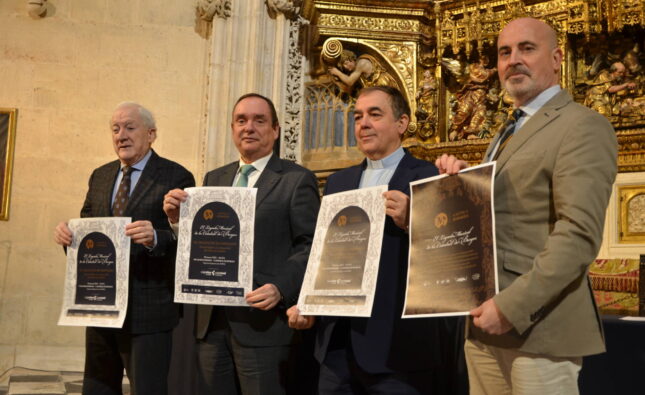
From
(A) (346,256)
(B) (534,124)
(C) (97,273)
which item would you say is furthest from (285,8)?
(B) (534,124)

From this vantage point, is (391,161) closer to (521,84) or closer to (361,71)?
(521,84)

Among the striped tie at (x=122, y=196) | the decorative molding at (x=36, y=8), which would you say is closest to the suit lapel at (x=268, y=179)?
the striped tie at (x=122, y=196)

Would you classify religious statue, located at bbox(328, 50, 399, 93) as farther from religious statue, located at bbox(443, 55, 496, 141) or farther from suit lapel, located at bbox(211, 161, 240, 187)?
suit lapel, located at bbox(211, 161, 240, 187)

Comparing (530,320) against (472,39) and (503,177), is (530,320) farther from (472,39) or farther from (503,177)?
(472,39)

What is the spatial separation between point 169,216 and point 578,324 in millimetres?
1728

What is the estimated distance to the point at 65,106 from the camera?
7.56 metres

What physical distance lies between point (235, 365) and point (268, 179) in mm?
769

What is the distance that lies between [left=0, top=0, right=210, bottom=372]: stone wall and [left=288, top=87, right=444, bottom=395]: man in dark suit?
520cm

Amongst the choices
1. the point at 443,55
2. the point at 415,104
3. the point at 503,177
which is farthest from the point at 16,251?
the point at 503,177

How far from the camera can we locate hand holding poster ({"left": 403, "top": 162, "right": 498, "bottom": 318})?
6.33ft

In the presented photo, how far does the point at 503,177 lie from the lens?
2.08m

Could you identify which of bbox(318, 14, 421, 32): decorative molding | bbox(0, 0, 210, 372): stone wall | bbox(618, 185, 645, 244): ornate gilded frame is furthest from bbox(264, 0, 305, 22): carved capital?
bbox(618, 185, 645, 244): ornate gilded frame

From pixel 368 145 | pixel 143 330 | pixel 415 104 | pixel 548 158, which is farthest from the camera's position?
pixel 415 104

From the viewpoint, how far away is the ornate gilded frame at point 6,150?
7.29 m
